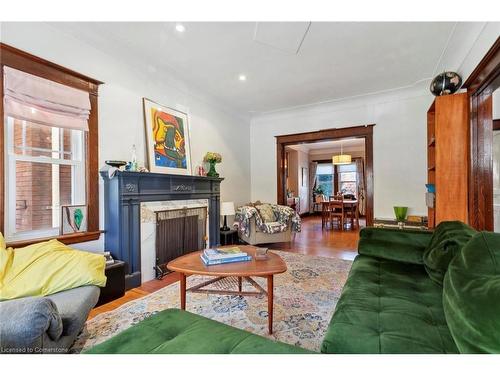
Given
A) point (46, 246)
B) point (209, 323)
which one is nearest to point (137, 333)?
point (209, 323)

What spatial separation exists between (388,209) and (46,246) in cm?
466

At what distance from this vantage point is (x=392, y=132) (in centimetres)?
426

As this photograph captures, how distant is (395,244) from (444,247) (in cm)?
45

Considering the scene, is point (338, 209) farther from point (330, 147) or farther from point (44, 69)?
point (44, 69)

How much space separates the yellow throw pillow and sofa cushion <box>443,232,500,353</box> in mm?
2028

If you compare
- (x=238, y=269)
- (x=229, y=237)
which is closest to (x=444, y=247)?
(x=238, y=269)

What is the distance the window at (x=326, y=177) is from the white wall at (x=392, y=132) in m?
5.45

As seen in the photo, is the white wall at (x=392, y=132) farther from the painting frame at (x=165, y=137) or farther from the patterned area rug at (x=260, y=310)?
the painting frame at (x=165, y=137)

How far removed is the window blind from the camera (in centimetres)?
206

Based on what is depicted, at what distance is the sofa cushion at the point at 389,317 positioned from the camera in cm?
96

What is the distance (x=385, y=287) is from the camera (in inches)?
59.6

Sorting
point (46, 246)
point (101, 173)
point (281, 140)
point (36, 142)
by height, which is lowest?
point (46, 246)

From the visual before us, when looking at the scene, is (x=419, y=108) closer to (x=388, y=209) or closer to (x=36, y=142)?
(x=388, y=209)

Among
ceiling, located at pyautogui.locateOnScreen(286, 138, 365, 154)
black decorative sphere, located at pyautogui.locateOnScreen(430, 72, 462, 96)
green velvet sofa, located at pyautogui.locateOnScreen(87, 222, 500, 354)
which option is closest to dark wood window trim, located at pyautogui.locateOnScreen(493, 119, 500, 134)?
black decorative sphere, located at pyautogui.locateOnScreen(430, 72, 462, 96)
